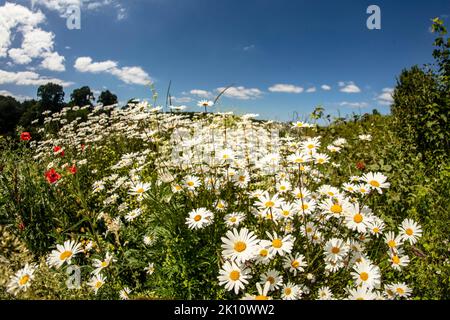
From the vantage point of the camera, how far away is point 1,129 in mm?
26938

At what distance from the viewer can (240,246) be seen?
1.66 meters

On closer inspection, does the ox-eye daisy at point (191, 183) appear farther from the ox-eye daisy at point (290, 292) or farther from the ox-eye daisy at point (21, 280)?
the ox-eye daisy at point (21, 280)

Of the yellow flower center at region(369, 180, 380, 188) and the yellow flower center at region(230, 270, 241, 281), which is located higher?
the yellow flower center at region(369, 180, 380, 188)

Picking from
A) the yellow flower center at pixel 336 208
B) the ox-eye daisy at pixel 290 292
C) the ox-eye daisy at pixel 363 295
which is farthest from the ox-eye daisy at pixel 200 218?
the ox-eye daisy at pixel 363 295

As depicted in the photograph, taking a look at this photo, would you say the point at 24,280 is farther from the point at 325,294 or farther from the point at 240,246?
the point at 325,294

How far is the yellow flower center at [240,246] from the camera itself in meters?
1.65

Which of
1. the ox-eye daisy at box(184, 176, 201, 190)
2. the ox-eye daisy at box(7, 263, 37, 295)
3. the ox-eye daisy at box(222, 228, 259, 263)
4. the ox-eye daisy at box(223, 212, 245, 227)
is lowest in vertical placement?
the ox-eye daisy at box(7, 263, 37, 295)

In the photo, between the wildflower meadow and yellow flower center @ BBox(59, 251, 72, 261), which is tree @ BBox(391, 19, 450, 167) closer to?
the wildflower meadow

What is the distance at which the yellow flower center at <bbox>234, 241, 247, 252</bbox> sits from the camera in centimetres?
165

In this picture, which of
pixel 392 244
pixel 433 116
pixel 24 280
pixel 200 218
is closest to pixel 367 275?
pixel 392 244

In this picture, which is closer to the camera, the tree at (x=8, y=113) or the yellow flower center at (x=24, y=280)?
the yellow flower center at (x=24, y=280)

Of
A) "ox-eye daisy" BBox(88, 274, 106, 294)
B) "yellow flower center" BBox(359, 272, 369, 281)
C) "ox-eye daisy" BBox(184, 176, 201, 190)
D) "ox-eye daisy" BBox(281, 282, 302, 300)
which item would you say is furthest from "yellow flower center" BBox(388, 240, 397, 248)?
"ox-eye daisy" BBox(88, 274, 106, 294)

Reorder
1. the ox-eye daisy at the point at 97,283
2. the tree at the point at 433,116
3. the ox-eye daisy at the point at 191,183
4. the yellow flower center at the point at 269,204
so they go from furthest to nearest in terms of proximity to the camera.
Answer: the tree at the point at 433,116 → the ox-eye daisy at the point at 191,183 → the yellow flower center at the point at 269,204 → the ox-eye daisy at the point at 97,283
